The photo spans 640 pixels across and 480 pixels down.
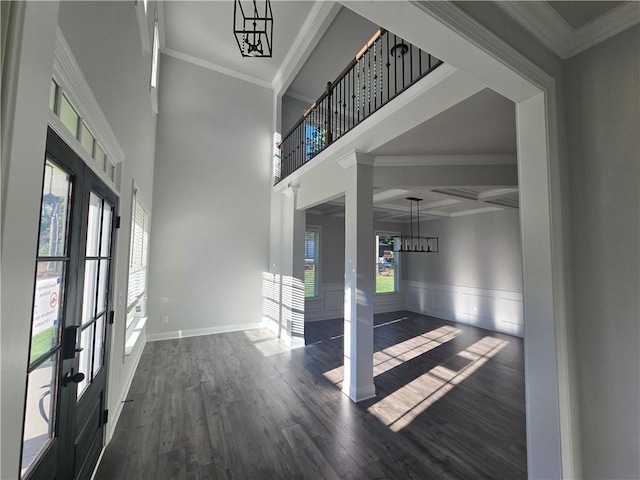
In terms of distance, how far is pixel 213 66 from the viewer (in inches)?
241

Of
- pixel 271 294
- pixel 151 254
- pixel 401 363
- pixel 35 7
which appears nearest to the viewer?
pixel 35 7

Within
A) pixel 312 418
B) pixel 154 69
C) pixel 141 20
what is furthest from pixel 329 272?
pixel 141 20

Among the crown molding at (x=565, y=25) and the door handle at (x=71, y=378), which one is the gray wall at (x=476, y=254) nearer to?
the crown molding at (x=565, y=25)

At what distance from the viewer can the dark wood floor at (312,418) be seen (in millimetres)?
2131

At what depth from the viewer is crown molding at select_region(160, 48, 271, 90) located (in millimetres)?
5697

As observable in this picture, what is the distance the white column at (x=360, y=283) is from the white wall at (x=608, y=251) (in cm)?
190

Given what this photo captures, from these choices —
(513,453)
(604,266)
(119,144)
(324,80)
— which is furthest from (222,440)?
(324,80)

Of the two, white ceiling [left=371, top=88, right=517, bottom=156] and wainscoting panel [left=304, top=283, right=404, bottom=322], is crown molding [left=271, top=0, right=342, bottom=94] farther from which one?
wainscoting panel [left=304, top=283, right=404, bottom=322]

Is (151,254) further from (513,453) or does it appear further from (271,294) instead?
(513,453)

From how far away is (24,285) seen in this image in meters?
0.77

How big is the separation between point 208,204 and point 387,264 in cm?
548

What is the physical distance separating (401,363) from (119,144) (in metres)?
4.38

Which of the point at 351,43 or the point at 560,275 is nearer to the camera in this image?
the point at 560,275

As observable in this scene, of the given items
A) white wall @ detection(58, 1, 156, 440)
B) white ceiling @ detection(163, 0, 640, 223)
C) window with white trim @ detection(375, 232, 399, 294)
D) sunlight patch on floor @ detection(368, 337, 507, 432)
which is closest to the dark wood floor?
sunlight patch on floor @ detection(368, 337, 507, 432)
